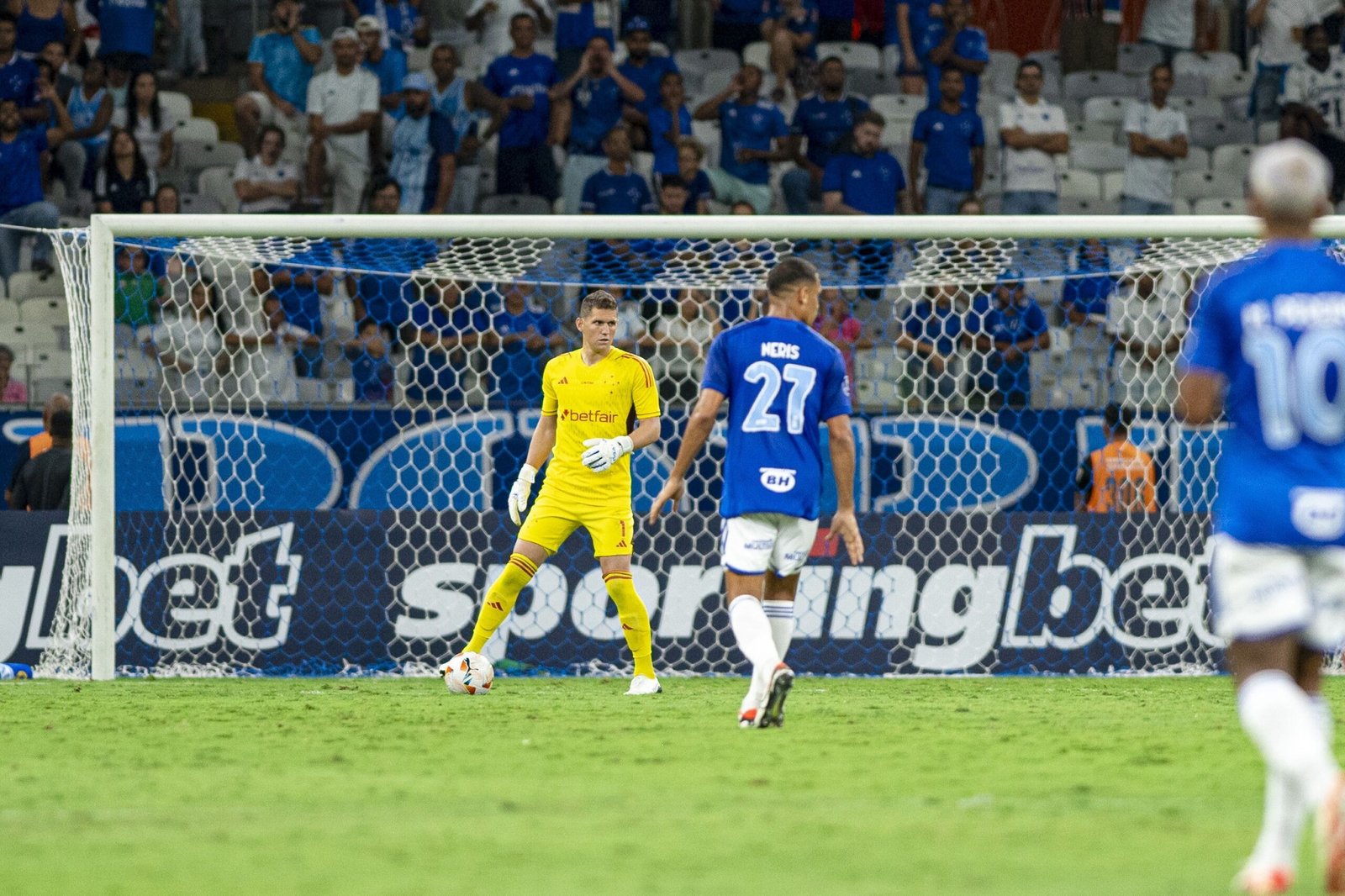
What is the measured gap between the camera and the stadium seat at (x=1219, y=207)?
17.5 metres

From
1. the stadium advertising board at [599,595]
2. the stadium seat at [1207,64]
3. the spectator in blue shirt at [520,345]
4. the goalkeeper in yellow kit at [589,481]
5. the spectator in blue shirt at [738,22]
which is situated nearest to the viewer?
the goalkeeper in yellow kit at [589,481]

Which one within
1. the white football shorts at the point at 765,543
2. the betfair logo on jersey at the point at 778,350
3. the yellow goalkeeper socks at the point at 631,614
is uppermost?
the betfair logo on jersey at the point at 778,350

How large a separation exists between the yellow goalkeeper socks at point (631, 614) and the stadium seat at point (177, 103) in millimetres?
9781

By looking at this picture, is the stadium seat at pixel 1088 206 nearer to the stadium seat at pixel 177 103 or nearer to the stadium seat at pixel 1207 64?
the stadium seat at pixel 1207 64

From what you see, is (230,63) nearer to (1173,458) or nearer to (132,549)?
Answer: (132,549)

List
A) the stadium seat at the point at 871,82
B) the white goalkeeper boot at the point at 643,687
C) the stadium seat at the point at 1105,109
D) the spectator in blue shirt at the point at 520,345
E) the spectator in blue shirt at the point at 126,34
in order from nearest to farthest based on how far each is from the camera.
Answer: the white goalkeeper boot at the point at 643,687
the spectator in blue shirt at the point at 520,345
the spectator in blue shirt at the point at 126,34
the stadium seat at the point at 871,82
the stadium seat at the point at 1105,109

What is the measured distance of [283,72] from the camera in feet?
57.1

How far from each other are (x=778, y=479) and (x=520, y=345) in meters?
5.59

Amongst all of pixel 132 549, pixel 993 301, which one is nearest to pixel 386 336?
pixel 132 549

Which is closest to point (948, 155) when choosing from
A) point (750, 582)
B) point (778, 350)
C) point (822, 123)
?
point (822, 123)

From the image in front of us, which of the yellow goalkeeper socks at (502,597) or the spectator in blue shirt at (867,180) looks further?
the spectator in blue shirt at (867,180)

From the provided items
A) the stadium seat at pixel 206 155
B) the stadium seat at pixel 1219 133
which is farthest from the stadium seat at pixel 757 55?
the stadium seat at pixel 206 155

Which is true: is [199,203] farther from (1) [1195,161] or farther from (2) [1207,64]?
(2) [1207,64]

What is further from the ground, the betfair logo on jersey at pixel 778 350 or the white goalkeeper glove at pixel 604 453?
the betfair logo on jersey at pixel 778 350
